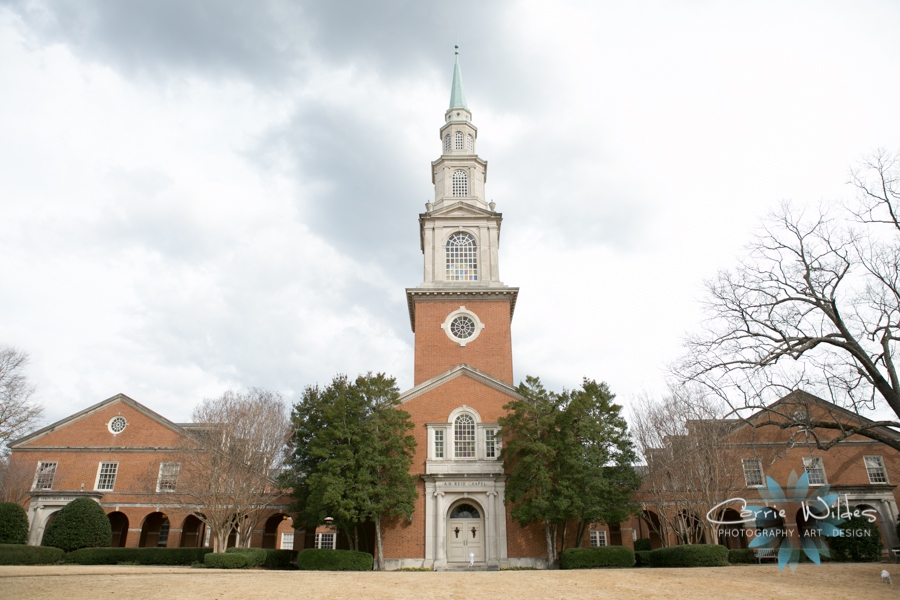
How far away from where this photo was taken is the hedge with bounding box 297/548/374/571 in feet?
87.4

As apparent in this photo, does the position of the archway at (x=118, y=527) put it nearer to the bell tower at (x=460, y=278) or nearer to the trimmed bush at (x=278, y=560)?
the trimmed bush at (x=278, y=560)

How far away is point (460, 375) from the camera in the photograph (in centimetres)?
3419

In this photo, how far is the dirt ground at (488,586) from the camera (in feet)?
52.7

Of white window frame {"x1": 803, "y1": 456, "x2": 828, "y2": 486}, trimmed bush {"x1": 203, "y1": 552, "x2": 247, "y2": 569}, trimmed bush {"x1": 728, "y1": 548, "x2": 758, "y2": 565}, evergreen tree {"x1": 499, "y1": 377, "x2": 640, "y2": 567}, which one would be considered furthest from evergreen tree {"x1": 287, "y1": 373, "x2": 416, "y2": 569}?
white window frame {"x1": 803, "y1": 456, "x2": 828, "y2": 486}

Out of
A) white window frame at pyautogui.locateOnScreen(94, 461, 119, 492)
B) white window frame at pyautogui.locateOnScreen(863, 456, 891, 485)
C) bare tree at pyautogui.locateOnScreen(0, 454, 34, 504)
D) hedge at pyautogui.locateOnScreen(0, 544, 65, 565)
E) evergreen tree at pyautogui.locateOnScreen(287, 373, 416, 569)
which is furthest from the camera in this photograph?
white window frame at pyautogui.locateOnScreen(94, 461, 119, 492)

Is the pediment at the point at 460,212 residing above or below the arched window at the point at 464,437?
above

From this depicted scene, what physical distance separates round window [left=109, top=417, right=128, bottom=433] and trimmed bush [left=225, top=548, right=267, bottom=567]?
16.7m

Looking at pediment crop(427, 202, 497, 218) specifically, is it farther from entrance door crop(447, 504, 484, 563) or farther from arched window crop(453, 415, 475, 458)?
entrance door crop(447, 504, 484, 563)

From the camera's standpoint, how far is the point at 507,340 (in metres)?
38.3

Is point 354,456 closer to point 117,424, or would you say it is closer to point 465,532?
point 465,532

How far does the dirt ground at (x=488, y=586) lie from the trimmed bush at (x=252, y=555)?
641 cm

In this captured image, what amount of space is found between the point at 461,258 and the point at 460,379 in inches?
393

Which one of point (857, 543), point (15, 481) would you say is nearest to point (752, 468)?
point (857, 543)

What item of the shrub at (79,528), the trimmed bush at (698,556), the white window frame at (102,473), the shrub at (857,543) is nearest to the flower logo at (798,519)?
the shrub at (857,543)
